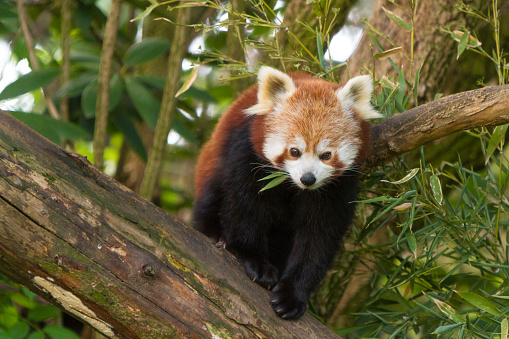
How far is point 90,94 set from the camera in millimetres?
3383

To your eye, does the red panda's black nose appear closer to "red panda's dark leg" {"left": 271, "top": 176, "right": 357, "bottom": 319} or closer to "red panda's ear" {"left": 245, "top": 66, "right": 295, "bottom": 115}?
"red panda's dark leg" {"left": 271, "top": 176, "right": 357, "bottom": 319}

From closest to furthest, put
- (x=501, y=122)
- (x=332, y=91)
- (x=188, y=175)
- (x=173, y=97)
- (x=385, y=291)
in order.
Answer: (x=501, y=122) < (x=332, y=91) < (x=385, y=291) < (x=173, y=97) < (x=188, y=175)

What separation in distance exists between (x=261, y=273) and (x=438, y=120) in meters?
1.14

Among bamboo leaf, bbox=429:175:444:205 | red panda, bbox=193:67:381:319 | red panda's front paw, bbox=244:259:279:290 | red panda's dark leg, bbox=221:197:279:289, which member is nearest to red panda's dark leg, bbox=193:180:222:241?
red panda, bbox=193:67:381:319

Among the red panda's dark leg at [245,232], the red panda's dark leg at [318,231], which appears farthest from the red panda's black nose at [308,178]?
the red panda's dark leg at [245,232]

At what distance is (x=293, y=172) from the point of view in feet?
7.84

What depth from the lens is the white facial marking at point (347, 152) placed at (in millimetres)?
2455

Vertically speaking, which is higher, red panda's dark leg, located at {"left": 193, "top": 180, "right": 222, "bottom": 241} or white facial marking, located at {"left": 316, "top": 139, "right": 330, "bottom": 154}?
white facial marking, located at {"left": 316, "top": 139, "right": 330, "bottom": 154}

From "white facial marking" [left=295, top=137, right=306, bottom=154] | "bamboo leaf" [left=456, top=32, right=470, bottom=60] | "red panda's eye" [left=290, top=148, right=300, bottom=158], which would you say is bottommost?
"red panda's eye" [left=290, top=148, right=300, bottom=158]

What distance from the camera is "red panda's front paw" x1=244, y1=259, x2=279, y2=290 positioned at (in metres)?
2.49

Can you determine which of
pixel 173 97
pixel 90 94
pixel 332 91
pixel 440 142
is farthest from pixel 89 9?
pixel 440 142

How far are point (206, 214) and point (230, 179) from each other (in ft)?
1.22

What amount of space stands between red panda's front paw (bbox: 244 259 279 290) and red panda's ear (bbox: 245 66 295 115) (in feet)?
2.58

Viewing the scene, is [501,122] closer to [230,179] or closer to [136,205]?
[230,179]
